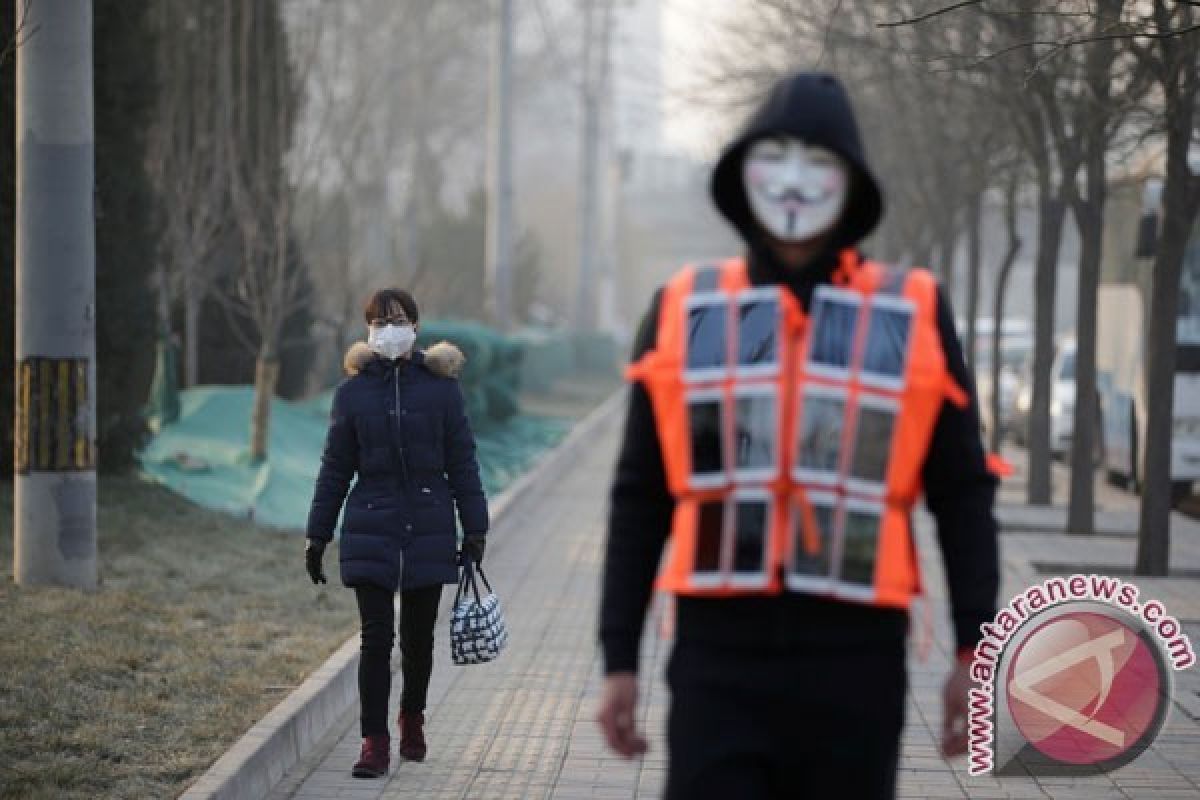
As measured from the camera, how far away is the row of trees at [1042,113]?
41.5 feet

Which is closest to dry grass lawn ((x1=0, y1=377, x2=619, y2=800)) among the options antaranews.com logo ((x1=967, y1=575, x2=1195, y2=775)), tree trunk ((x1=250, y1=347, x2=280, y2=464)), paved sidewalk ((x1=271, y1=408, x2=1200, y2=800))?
paved sidewalk ((x1=271, y1=408, x2=1200, y2=800))

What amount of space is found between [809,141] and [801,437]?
53cm

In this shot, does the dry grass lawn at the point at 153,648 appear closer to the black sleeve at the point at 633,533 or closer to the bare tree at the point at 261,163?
the bare tree at the point at 261,163

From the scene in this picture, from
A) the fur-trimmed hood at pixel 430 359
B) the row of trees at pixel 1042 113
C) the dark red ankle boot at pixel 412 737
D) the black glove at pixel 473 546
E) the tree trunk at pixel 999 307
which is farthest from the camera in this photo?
the tree trunk at pixel 999 307

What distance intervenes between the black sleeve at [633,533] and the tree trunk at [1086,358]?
487 inches

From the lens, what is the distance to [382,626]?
24.4 feet

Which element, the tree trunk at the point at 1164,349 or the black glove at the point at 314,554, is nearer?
the black glove at the point at 314,554

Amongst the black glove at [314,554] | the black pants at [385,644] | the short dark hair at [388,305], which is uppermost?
the short dark hair at [388,305]

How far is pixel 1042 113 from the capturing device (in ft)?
60.0

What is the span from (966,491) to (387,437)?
392cm

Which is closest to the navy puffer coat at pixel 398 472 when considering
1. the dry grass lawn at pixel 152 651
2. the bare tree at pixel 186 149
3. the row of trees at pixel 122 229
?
the dry grass lawn at pixel 152 651

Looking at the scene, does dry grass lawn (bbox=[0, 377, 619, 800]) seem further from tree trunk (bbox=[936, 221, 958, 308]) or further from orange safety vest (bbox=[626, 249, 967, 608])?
tree trunk (bbox=[936, 221, 958, 308])

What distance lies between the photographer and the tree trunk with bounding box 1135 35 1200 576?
12820mm

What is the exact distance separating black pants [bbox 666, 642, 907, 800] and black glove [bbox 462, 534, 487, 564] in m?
3.98
